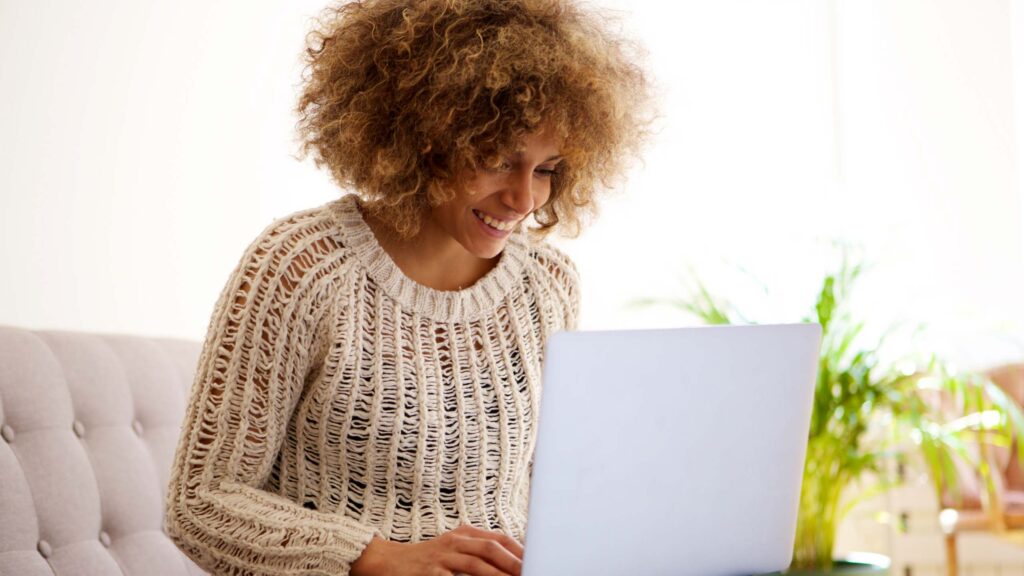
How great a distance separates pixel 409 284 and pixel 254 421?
274 millimetres

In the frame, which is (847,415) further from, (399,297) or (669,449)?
(669,449)

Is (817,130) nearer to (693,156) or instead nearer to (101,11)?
(693,156)

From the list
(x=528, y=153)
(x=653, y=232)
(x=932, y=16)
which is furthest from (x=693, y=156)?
(x=528, y=153)

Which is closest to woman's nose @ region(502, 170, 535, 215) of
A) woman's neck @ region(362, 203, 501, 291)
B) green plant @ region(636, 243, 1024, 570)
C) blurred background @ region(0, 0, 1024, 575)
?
woman's neck @ region(362, 203, 501, 291)

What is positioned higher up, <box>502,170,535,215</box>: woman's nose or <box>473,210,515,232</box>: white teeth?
<box>502,170,535,215</box>: woman's nose

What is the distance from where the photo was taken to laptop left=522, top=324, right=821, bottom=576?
947 millimetres

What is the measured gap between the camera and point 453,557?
1.09 meters

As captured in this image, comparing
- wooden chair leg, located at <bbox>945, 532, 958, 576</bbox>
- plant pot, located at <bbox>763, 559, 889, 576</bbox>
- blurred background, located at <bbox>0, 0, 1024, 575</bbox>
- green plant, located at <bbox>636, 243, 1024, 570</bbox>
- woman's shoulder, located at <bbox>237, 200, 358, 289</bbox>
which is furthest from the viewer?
blurred background, located at <bbox>0, 0, 1024, 575</bbox>

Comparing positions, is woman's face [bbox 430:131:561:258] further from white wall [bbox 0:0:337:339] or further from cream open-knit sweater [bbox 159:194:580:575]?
white wall [bbox 0:0:337:339]

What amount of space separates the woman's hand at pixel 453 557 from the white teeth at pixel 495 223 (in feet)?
1.41

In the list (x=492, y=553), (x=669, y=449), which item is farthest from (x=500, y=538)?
(x=669, y=449)

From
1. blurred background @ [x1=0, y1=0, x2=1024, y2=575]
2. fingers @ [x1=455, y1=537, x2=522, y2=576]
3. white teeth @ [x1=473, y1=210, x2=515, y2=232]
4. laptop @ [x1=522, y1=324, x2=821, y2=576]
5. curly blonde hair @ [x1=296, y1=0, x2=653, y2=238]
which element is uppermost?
blurred background @ [x1=0, y1=0, x2=1024, y2=575]

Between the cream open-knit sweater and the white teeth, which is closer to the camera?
the cream open-knit sweater

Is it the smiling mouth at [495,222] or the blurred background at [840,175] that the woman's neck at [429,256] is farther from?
the blurred background at [840,175]
